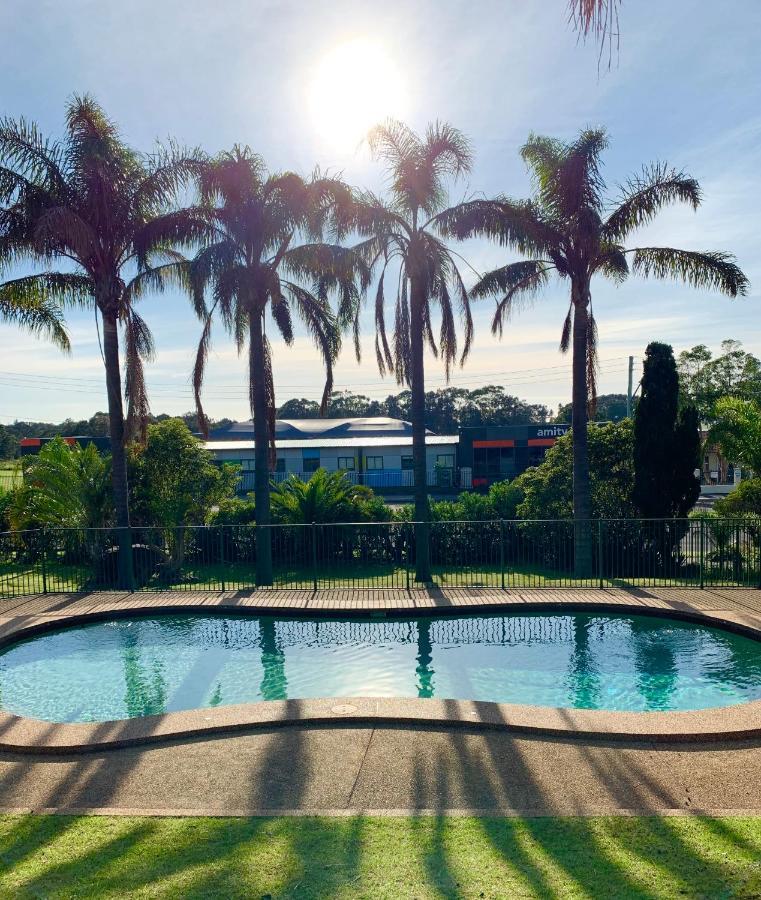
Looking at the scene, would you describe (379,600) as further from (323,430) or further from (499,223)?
(323,430)

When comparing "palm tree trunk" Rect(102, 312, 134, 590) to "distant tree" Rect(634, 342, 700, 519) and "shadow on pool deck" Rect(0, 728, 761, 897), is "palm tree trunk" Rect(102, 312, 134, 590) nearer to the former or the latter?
"shadow on pool deck" Rect(0, 728, 761, 897)

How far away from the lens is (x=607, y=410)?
3625 inches

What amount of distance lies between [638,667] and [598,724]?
3973mm

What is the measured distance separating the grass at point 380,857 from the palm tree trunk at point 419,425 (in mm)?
10198

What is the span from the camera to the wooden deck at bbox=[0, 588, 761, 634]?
13.0 m

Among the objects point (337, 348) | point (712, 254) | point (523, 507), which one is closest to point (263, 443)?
point (337, 348)

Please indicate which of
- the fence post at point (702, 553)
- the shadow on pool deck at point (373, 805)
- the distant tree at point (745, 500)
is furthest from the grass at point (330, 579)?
the shadow on pool deck at point (373, 805)

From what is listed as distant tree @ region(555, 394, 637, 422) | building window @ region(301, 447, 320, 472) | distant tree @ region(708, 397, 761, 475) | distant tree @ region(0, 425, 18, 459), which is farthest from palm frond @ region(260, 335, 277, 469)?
distant tree @ region(0, 425, 18, 459)

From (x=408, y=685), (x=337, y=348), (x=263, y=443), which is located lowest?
(x=408, y=685)

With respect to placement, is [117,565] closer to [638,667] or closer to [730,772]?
[638,667]

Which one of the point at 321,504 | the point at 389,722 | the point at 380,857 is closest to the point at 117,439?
the point at 321,504

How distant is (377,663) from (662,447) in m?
9.55

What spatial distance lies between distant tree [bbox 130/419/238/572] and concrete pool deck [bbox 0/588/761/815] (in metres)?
11.9

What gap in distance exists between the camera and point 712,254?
15.7 meters
